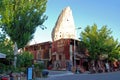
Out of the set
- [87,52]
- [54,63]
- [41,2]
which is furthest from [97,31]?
[41,2]

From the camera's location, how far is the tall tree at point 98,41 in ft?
184

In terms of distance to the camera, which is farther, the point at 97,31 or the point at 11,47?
the point at 97,31

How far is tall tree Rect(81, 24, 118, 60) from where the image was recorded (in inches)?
2206

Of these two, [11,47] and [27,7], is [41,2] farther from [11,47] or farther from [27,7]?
[11,47]

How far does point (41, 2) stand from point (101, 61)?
104 ft

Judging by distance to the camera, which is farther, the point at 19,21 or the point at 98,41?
the point at 98,41

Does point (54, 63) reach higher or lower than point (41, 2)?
lower

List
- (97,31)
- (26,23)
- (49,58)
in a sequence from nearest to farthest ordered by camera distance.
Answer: (26,23), (97,31), (49,58)

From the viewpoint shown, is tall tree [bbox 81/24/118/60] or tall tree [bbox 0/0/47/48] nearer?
tall tree [bbox 0/0/47/48]

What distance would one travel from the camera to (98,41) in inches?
2210

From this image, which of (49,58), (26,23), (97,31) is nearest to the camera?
(26,23)

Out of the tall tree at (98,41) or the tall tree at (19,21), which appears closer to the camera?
the tall tree at (19,21)

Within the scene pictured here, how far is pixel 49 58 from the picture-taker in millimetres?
63688

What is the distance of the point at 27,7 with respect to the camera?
32562 millimetres
